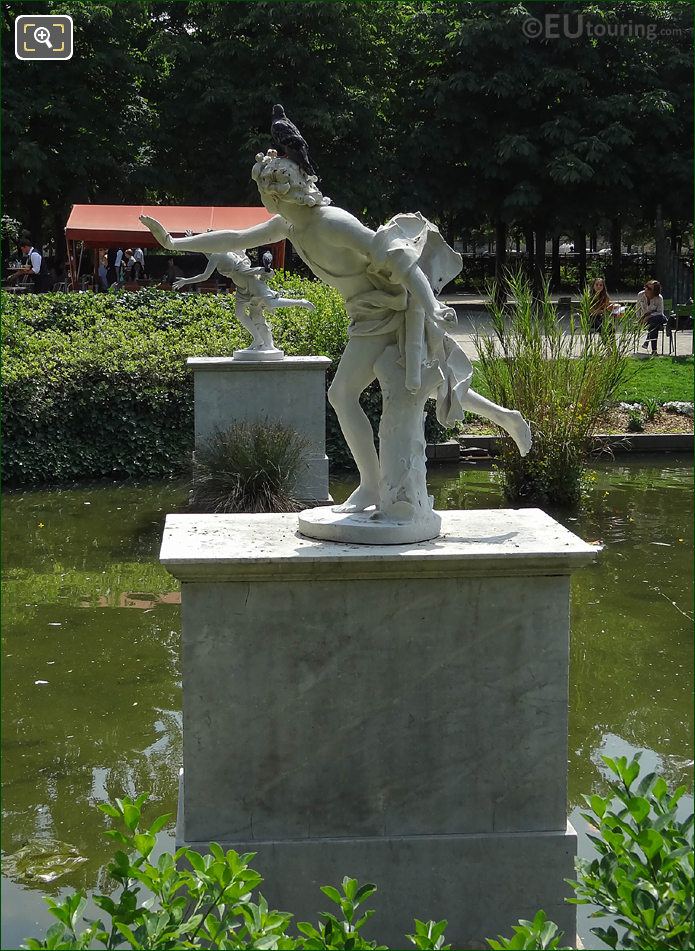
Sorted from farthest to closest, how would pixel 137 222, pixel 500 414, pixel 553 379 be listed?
1. pixel 137 222
2. pixel 553 379
3. pixel 500 414

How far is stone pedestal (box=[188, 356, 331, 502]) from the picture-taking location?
37.6 ft

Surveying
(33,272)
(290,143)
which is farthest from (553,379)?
(33,272)

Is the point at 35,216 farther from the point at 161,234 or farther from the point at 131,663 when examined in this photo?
the point at 161,234

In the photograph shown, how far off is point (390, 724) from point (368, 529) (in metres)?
0.75

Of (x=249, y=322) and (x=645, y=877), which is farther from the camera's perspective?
(x=249, y=322)

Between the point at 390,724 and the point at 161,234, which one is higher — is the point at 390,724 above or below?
below

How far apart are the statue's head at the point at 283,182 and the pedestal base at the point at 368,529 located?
4.08 ft

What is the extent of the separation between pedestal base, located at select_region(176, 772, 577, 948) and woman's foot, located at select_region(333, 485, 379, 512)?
1322 mm

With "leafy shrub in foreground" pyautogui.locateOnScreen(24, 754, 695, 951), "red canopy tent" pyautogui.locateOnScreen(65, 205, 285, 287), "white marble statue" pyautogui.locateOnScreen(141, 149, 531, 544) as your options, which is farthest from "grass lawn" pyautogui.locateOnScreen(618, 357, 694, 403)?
"leafy shrub in foreground" pyautogui.locateOnScreen(24, 754, 695, 951)

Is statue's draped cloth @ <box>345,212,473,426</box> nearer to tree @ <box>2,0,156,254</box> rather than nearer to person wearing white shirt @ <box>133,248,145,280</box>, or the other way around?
tree @ <box>2,0,156,254</box>

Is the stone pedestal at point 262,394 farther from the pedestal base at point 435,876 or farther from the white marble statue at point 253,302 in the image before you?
the pedestal base at point 435,876

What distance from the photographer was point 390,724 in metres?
4.78

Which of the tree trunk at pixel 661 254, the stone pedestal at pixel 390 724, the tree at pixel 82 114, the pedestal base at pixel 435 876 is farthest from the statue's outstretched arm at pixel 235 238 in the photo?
the tree trunk at pixel 661 254

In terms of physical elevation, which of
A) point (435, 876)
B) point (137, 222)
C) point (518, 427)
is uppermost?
point (137, 222)
